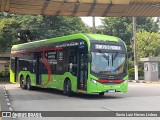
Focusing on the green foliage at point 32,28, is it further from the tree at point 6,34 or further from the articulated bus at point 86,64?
the articulated bus at point 86,64

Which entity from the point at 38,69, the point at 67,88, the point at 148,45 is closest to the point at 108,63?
the point at 67,88

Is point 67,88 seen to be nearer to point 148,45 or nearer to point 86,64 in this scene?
point 86,64

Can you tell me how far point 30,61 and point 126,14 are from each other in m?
8.51

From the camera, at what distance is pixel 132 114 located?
1175 cm

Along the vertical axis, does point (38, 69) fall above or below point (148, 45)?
below

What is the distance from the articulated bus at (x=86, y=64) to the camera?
17.1m

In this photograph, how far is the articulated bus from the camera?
56.1ft

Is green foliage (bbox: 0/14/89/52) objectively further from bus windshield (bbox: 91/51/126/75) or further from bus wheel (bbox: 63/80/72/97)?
bus windshield (bbox: 91/51/126/75)

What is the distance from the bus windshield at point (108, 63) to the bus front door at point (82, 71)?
1.59 feet

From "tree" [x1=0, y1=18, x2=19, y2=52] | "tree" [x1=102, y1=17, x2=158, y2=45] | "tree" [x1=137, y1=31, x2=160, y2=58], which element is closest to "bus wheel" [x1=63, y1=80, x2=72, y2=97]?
"tree" [x1=0, y1=18, x2=19, y2=52]

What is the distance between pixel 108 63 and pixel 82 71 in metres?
1.39

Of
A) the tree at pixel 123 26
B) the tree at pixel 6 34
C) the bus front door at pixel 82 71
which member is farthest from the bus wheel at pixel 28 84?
the tree at pixel 123 26

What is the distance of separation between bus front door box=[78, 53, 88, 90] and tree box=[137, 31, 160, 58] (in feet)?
98.0

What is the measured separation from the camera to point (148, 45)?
4744 centimetres
